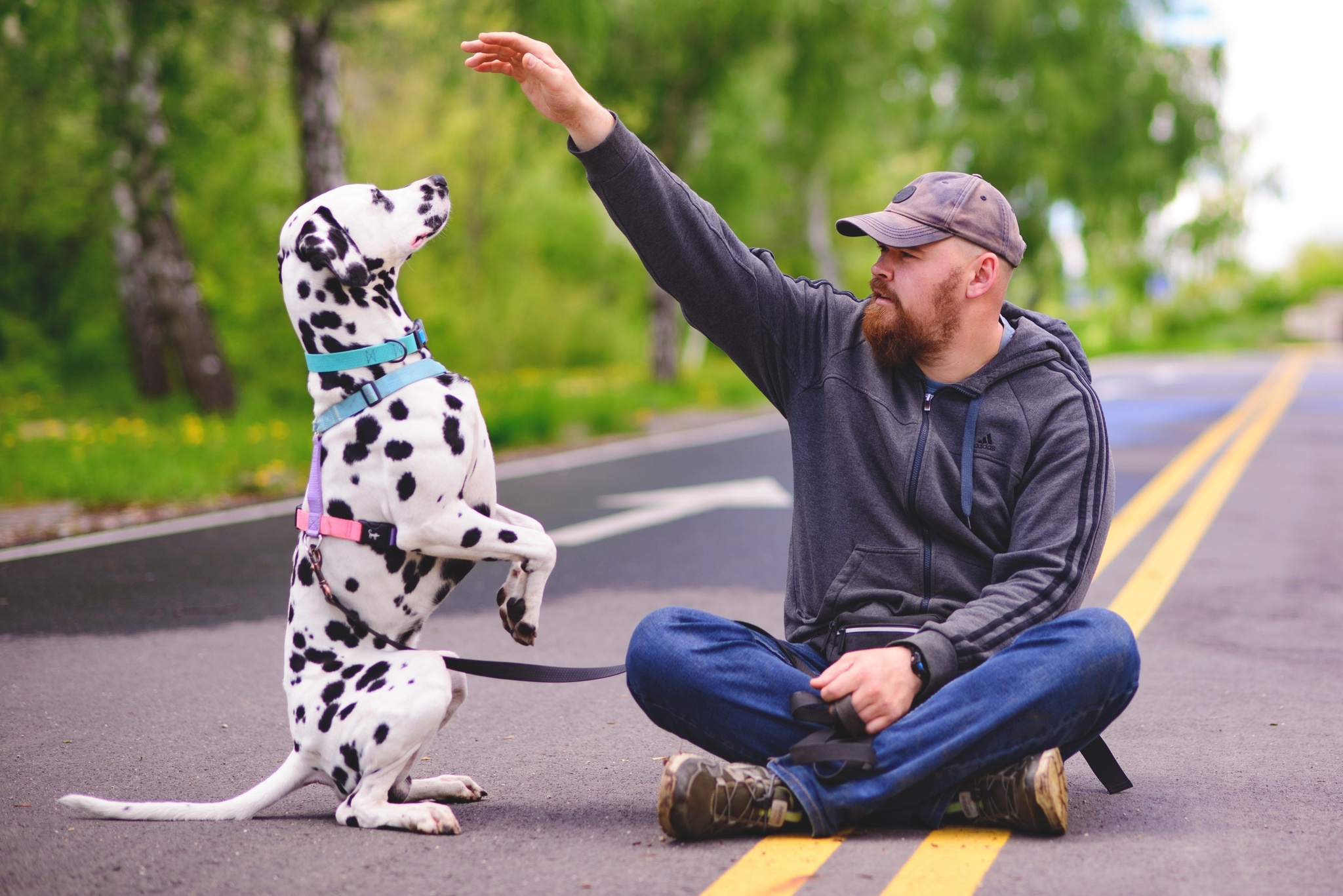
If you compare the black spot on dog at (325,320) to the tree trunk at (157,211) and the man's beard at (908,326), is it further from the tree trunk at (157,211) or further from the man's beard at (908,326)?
the tree trunk at (157,211)

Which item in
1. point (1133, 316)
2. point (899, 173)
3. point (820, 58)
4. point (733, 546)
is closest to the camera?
point (733, 546)

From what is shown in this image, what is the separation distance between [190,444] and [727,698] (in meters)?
8.68

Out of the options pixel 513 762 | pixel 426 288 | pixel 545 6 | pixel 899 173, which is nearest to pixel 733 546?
pixel 513 762

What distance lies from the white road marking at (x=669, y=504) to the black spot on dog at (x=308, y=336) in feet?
15.8

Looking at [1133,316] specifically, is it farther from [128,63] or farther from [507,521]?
[507,521]

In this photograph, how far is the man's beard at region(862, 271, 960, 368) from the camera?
356 cm

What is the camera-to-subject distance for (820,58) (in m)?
20.2

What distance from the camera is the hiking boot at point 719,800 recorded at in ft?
10.2

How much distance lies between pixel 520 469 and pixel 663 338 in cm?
1011

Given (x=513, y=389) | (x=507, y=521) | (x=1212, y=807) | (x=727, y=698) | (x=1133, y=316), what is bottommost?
(x=1133, y=316)

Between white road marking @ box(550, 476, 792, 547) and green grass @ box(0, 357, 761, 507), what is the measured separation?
269 cm

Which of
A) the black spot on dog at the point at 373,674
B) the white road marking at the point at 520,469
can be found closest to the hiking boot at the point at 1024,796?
the black spot on dog at the point at 373,674

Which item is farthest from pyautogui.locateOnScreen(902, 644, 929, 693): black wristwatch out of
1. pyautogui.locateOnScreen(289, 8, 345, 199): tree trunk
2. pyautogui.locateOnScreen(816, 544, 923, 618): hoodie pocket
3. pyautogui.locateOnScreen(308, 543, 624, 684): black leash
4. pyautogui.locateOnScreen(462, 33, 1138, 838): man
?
pyautogui.locateOnScreen(289, 8, 345, 199): tree trunk

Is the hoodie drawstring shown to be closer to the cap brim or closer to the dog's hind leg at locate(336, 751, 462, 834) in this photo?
the cap brim
